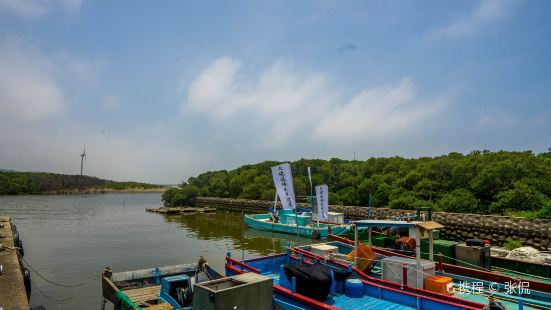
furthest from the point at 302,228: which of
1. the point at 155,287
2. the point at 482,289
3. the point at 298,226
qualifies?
the point at 482,289

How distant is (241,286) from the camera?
753cm

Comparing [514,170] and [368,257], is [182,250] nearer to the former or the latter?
[368,257]

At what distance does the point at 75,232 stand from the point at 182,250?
1590 cm

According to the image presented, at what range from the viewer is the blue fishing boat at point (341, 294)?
9.34 metres

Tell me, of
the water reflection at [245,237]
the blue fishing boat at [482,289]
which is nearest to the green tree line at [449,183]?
the water reflection at [245,237]

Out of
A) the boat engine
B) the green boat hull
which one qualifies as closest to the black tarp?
the boat engine

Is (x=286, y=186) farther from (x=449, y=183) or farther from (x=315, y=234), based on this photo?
(x=449, y=183)

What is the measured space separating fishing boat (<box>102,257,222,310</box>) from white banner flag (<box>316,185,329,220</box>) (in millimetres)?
16585

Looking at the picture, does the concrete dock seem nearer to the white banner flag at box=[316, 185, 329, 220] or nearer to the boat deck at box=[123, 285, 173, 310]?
the boat deck at box=[123, 285, 173, 310]

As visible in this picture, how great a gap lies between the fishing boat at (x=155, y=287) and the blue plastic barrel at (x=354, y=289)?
4.14 meters

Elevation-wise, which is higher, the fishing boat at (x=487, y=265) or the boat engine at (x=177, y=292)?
the fishing boat at (x=487, y=265)

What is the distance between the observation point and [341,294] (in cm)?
1097

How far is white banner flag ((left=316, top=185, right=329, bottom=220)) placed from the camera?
2920cm

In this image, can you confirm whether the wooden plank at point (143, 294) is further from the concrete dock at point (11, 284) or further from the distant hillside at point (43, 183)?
the distant hillside at point (43, 183)
